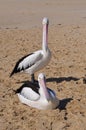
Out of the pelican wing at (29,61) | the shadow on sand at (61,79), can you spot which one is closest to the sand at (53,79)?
the shadow on sand at (61,79)

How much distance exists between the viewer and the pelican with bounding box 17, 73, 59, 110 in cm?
617

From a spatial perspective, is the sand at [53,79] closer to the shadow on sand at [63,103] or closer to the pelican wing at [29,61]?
the shadow on sand at [63,103]

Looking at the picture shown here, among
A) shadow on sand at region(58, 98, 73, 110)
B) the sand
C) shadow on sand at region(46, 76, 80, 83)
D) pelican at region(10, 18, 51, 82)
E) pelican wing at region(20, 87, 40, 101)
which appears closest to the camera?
the sand

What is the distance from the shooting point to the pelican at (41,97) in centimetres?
617

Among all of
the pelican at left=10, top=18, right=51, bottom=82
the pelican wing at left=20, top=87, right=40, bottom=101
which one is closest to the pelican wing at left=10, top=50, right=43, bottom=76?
the pelican at left=10, top=18, right=51, bottom=82

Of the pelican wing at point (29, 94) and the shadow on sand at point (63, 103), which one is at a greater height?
the pelican wing at point (29, 94)

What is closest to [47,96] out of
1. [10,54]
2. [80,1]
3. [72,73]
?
[72,73]

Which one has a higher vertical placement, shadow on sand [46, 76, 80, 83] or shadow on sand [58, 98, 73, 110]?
shadow on sand [58, 98, 73, 110]

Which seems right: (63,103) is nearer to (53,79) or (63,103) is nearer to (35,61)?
(35,61)

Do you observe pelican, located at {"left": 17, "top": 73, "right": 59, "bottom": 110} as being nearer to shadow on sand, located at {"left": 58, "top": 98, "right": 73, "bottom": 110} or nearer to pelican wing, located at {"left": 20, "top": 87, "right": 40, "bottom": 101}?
pelican wing, located at {"left": 20, "top": 87, "right": 40, "bottom": 101}

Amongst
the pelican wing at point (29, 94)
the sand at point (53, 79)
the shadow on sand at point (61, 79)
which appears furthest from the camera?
the shadow on sand at point (61, 79)

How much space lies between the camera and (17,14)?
2125 centimetres

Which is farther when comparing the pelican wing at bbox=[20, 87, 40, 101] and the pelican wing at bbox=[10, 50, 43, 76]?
the pelican wing at bbox=[10, 50, 43, 76]

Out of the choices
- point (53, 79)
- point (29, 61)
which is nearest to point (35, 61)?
point (29, 61)
